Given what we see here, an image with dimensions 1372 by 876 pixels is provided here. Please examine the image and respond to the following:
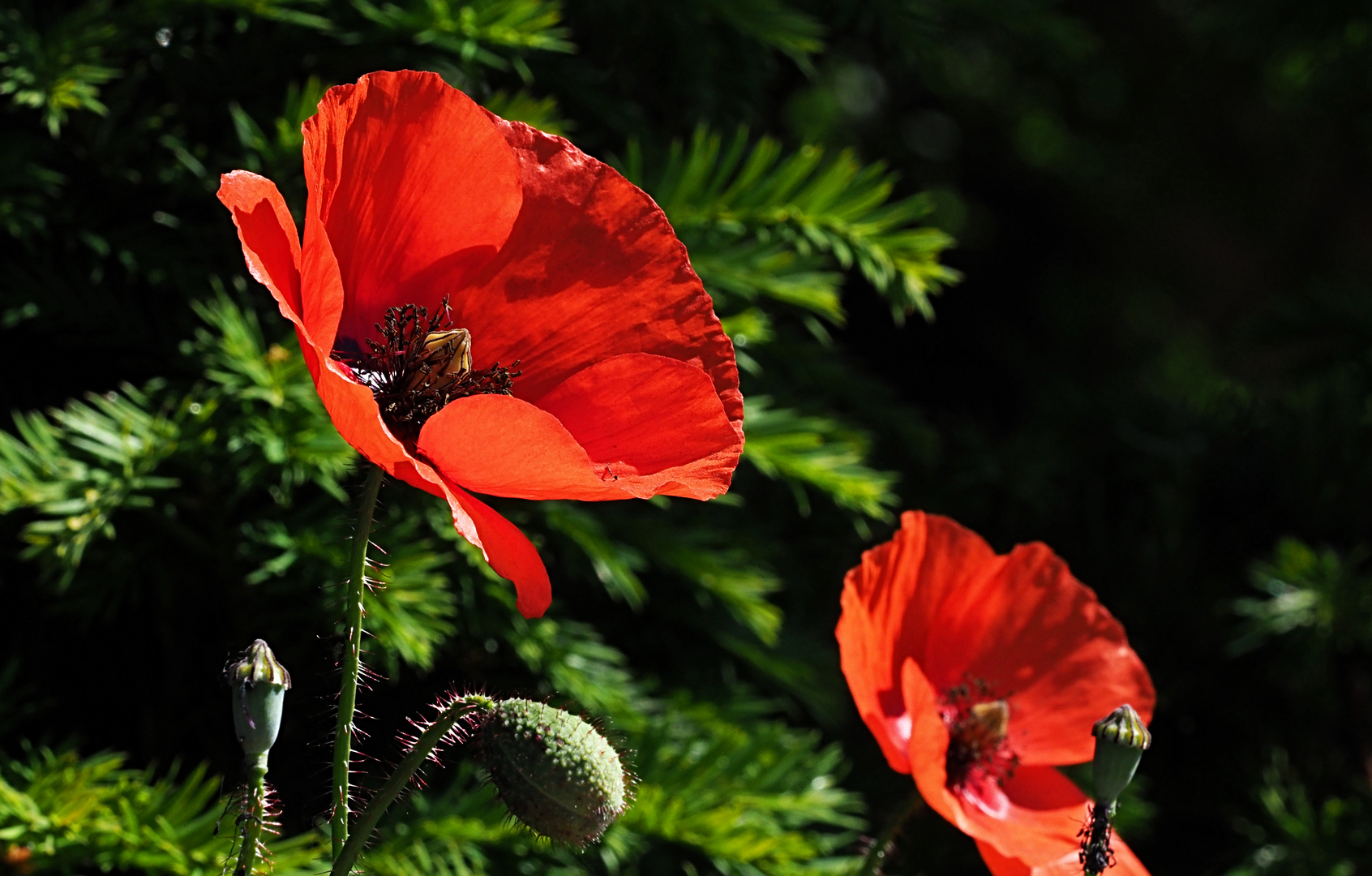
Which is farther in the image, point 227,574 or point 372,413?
point 227,574

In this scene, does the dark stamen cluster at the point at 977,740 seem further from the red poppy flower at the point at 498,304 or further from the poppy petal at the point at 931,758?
the red poppy flower at the point at 498,304

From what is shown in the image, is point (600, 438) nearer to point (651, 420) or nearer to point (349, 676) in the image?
point (651, 420)

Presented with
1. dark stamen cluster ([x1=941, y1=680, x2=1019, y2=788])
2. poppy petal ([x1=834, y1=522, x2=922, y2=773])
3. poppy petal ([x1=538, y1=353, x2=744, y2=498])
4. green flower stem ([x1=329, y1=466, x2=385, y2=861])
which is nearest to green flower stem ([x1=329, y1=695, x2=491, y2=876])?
green flower stem ([x1=329, y1=466, x2=385, y2=861])

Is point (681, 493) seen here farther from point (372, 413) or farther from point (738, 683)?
point (738, 683)

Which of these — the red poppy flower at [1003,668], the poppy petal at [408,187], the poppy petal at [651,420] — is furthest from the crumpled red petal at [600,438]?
the red poppy flower at [1003,668]

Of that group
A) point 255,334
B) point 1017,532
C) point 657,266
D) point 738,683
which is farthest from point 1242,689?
point 255,334

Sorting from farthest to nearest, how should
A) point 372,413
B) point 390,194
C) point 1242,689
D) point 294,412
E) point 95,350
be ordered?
1. point 1242,689
2. point 95,350
3. point 294,412
4. point 390,194
5. point 372,413

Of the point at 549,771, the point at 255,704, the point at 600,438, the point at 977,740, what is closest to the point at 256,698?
the point at 255,704
